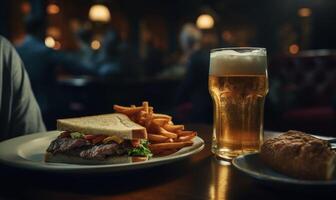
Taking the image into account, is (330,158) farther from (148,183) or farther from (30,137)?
(30,137)

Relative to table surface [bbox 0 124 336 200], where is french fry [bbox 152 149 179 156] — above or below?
above

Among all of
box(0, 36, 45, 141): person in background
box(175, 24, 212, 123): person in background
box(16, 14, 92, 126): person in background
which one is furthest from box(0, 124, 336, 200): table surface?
box(16, 14, 92, 126): person in background

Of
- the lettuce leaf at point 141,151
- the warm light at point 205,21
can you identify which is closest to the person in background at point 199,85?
the lettuce leaf at point 141,151

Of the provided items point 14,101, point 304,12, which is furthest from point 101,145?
point 304,12

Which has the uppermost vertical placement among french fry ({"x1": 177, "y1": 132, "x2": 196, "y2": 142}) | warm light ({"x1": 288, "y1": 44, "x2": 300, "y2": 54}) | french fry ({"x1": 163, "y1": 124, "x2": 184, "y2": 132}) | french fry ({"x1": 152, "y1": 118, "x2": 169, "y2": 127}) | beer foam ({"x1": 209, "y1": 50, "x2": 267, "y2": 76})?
warm light ({"x1": 288, "y1": 44, "x2": 300, "y2": 54})

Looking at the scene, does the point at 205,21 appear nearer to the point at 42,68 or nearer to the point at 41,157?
the point at 42,68

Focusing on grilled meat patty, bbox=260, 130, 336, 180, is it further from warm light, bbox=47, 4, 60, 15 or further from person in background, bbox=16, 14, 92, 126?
Answer: warm light, bbox=47, 4, 60, 15

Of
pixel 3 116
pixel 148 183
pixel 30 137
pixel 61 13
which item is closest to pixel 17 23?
pixel 61 13

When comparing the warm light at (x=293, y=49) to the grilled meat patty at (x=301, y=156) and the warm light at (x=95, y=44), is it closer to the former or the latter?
the warm light at (x=95, y=44)
